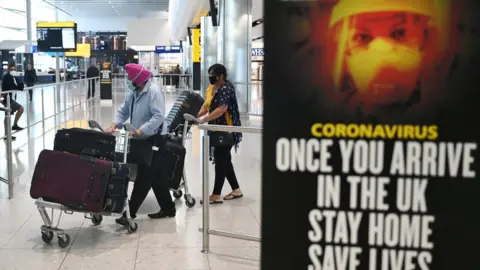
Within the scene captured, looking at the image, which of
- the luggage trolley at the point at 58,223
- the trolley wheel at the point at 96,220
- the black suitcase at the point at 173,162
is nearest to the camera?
the luggage trolley at the point at 58,223

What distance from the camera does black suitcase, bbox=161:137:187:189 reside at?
5516mm

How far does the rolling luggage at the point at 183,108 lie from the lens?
580 centimetres

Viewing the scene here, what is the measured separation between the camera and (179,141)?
228 inches

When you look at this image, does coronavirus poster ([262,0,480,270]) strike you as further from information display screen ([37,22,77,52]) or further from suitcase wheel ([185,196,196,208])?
information display screen ([37,22,77,52])

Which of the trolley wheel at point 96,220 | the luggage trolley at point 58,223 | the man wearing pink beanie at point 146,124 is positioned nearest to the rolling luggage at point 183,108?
the man wearing pink beanie at point 146,124

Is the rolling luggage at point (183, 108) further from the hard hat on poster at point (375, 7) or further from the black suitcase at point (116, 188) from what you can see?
the hard hat on poster at point (375, 7)

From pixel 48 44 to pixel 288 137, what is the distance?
13738 mm

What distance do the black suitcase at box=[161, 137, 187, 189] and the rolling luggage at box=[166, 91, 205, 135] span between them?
20 centimetres

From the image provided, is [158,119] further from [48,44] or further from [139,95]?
[48,44]

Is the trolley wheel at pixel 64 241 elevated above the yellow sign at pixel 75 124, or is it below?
below

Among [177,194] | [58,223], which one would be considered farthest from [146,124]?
[177,194]

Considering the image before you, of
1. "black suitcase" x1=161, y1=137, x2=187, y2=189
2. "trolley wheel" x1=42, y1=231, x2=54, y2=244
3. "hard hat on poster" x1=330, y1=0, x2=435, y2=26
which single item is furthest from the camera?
"black suitcase" x1=161, y1=137, x2=187, y2=189

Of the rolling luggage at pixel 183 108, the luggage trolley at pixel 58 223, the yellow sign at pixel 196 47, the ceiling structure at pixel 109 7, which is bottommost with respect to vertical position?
the luggage trolley at pixel 58 223

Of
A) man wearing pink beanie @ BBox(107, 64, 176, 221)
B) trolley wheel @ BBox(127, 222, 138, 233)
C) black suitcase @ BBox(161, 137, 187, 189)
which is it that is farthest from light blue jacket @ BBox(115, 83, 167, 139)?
trolley wheel @ BBox(127, 222, 138, 233)
